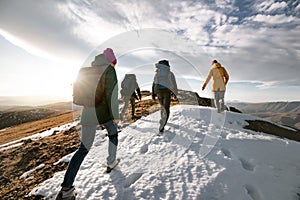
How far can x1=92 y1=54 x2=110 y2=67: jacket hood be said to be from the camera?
443 cm

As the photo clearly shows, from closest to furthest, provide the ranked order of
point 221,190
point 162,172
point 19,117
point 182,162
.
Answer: point 221,190
point 162,172
point 182,162
point 19,117

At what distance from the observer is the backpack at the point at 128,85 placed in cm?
1066

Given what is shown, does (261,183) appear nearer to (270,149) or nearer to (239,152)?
(239,152)

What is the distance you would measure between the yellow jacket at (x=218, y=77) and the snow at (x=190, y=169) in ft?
→ 10.6

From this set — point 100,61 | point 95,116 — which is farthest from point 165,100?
point 95,116

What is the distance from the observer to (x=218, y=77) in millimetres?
10094

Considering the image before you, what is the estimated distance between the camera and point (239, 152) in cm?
603

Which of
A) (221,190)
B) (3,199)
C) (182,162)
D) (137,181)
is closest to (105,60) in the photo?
A: (137,181)

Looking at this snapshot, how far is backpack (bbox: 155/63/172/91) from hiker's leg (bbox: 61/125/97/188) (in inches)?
151

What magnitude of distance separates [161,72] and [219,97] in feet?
15.1

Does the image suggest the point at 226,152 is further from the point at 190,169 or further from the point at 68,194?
the point at 68,194

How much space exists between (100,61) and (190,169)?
377 centimetres

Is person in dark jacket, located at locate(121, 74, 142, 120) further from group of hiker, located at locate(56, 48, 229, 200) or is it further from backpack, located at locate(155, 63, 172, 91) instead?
group of hiker, located at locate(56, 48, 229, 200)

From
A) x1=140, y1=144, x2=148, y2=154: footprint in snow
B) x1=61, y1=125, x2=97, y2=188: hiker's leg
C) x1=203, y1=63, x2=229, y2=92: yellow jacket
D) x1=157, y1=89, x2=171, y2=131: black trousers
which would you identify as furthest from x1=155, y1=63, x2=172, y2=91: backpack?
x1=61, y1=125, x2=97, y2=188: hiker's leg
